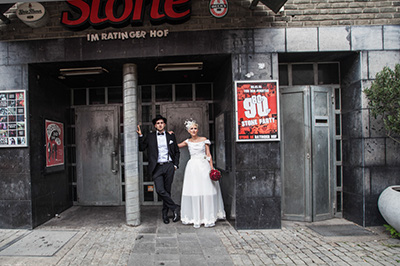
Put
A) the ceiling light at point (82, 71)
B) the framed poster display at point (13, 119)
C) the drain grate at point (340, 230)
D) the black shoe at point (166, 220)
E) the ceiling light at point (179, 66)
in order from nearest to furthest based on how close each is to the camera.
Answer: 1. the drain grate at point (340, 230)
2. the framed poster display at point (13, 119)
3. the black shoe at point (166, 220)
4. the ceiling light at point (179, 66)
5. the ceiling light at point (82, 71)

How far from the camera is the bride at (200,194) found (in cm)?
503

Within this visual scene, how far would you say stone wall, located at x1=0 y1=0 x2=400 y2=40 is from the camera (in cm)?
491

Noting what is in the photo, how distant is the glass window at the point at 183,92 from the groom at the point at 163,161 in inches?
56.8

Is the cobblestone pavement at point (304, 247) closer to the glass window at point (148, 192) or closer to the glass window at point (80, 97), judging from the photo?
the glass window at point (148, 192)

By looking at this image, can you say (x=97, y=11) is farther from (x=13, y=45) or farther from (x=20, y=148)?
(x=20, y=148)

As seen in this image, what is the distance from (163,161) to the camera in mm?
5406

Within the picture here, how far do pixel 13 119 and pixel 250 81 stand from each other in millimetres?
4777

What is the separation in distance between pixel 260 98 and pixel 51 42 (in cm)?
429

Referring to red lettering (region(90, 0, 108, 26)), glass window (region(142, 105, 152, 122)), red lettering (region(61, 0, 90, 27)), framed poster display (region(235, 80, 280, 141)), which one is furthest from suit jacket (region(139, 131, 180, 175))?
red lettering (region(61, 0, 90, 27))

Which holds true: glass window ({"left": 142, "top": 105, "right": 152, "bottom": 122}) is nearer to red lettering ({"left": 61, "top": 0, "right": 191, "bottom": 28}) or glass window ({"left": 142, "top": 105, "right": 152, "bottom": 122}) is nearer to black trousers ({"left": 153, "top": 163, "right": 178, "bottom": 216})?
black trousers ({"left": 153, "top": 163, "right": 178, "bottom": 216})

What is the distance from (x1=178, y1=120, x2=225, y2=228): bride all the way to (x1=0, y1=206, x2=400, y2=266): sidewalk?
0.62 ft

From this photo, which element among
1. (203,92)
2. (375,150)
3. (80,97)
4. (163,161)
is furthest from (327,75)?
(80,97)

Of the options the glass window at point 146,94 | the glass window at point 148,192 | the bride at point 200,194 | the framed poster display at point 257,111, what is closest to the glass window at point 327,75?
the framed poster display at point 257,111

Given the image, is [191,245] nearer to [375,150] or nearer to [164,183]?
[164,183]
